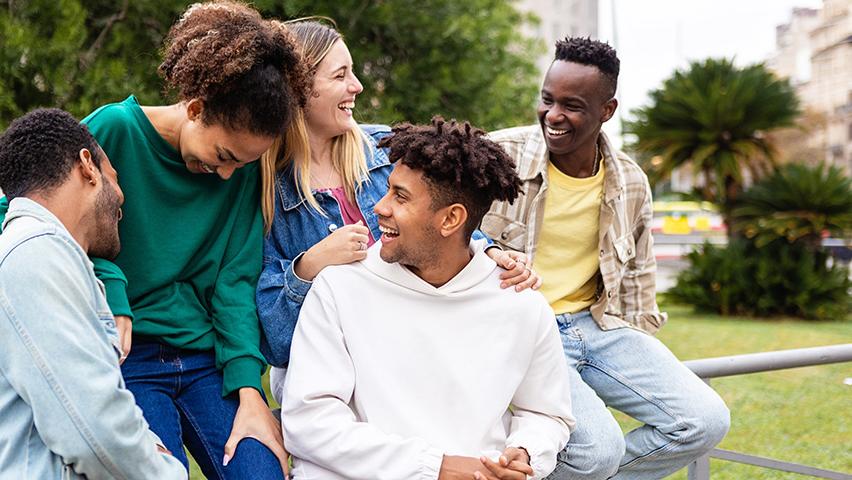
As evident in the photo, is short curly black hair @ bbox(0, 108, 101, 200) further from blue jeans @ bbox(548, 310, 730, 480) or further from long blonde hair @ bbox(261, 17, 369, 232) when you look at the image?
blue jeans @ bbox(548, 310, 730, 480)

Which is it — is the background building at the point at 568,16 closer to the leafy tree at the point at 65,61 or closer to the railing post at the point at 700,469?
the leafy tree at the point at 65,61

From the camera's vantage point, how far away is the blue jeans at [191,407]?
2.78m

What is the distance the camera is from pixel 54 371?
82.0 inches

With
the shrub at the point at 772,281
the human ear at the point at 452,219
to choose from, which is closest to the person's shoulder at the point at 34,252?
the human ear at the point at 452,219

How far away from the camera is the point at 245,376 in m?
2.92

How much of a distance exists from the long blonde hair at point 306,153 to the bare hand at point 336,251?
0.25 meters

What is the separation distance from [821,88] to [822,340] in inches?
2333

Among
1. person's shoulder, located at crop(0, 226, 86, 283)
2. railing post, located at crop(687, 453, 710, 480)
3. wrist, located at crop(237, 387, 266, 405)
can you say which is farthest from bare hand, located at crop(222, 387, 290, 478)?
railing post, located at crop(687, 453, 710, 480)

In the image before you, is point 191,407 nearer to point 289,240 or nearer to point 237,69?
point 289,240

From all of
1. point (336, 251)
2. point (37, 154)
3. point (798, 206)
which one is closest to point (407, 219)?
point (336, 251)

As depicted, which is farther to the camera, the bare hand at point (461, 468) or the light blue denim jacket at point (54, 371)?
the bare hand at point (461, 468)

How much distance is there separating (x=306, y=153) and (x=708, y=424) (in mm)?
1711

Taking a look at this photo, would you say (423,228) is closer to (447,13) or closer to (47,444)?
(47,444)

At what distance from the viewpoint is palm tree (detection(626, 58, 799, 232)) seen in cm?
A: 1395
